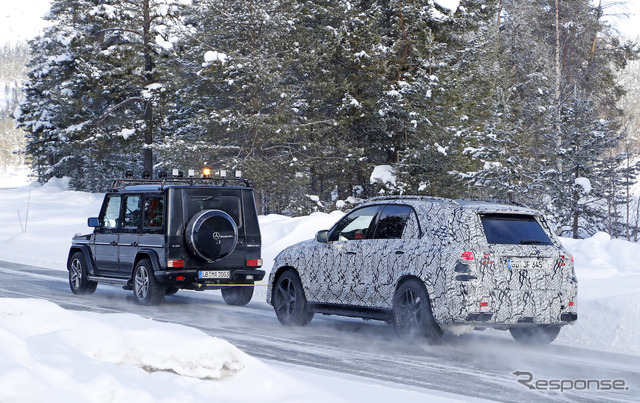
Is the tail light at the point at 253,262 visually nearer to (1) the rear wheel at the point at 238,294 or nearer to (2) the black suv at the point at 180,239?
(2) the black suv at the point at 180,239

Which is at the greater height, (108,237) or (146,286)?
(108,237)

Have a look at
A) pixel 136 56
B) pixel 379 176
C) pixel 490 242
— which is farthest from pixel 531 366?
pixel 136 56

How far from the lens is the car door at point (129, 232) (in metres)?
13.3

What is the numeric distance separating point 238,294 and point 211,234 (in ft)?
5.31

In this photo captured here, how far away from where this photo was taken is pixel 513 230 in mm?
9117

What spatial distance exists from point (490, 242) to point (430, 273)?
2.56 ft

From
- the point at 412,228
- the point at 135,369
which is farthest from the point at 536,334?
the point at 135,369

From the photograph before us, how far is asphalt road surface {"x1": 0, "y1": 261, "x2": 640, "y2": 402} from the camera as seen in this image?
698 centimetres

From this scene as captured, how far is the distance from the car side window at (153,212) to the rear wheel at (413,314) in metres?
4.97

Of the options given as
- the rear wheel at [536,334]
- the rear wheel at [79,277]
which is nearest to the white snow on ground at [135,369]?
the rear wheel at [536,334]

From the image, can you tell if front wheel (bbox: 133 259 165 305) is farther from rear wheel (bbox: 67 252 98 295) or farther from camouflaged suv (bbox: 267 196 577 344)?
camouflaged suv (bbox: 267 196 577 344)

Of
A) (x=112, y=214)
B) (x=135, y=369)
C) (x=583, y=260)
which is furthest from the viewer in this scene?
(x=583, y=260)

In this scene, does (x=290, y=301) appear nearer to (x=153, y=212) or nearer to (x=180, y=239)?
(x=180, y=239)

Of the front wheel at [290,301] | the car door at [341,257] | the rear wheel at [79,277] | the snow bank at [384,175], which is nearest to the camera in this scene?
the car door at [341,257]
